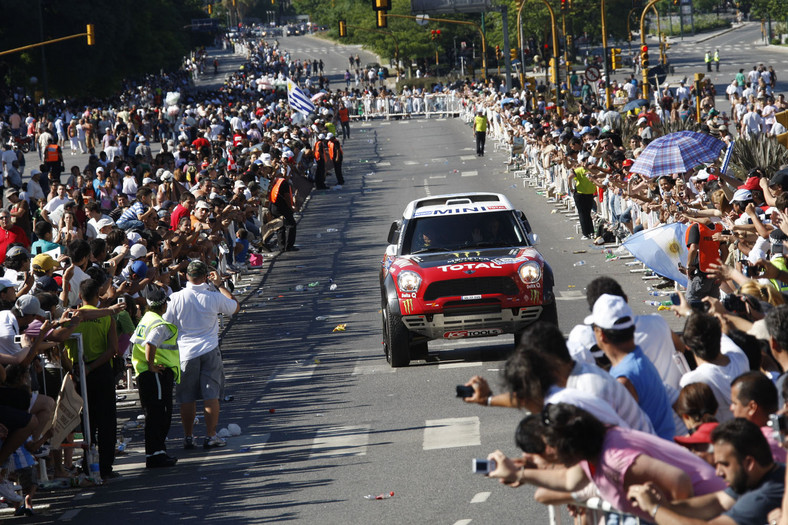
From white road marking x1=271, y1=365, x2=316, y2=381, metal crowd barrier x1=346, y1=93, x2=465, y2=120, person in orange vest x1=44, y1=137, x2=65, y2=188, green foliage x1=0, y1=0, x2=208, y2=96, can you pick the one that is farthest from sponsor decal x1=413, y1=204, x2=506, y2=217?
metal crowd barrier x1=346, y1=93, x2=465, y2=120

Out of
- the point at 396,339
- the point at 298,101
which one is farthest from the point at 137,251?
the point at 298,101

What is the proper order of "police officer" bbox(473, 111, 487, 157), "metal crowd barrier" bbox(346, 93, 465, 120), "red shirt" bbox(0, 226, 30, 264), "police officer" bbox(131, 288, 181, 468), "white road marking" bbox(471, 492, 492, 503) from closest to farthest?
1. "white road marking" bbox(471, 492, 492, 503)
2. "police officer" bbox(131, 288, 181, 468)
3. "red shirt" bbox(0, 226, 30, 264)
4. "police officer" bbox(473, 111, 487, 157)
5. "metal crowd barrier" bbox(346, 93, 465, 120)

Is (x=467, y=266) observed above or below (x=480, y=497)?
above

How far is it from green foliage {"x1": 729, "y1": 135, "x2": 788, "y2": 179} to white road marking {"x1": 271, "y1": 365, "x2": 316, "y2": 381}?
10963 mm

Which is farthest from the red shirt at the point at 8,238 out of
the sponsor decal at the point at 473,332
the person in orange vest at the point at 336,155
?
the person in orange vest at the point at 336,155

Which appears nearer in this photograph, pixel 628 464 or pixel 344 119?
pixel 628 464

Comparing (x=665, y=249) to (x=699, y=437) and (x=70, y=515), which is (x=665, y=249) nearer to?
(x=70, y=515)

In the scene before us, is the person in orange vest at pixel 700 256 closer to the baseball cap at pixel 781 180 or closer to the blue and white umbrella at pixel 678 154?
the baseball cap at pixel 781 180

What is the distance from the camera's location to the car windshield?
1579 cm

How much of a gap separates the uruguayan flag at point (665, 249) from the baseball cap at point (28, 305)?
7.70 m

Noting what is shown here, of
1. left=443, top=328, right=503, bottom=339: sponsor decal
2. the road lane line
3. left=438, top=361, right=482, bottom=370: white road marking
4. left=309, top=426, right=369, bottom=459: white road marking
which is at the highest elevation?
left=443, top=328, right=503, bottom=339: sponsor decal

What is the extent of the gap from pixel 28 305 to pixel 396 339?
5.10 meters

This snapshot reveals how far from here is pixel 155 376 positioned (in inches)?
464

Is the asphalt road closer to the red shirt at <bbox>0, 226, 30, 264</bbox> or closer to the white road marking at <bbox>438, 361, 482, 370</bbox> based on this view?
the white road marking at <bbox>438, 361, 482, 370</bbox>
